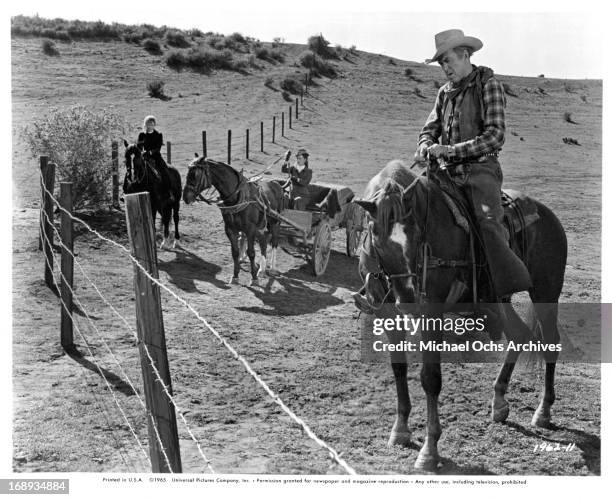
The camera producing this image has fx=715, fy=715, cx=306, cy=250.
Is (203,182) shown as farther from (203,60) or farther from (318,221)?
(203,60)

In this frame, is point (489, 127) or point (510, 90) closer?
point (489, 127)

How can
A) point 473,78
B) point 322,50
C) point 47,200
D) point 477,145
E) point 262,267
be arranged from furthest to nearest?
point 322,50, point 262,267, point 47,200, point 473,78, point 477,145

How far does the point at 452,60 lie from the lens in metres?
5.34

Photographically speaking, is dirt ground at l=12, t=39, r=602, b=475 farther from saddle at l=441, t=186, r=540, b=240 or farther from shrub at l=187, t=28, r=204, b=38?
shrub at l=187, t=28, r=204, b=38

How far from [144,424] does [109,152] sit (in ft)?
35.2

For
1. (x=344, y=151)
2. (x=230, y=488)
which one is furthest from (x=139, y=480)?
(x=344, y=151)

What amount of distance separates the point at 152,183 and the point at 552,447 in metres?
8.99

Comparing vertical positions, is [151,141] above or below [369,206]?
above

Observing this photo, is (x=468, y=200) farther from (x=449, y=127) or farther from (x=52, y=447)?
(x=52, y=447)

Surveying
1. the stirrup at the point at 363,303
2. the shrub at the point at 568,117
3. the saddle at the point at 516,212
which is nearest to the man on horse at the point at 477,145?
the saddle at the point at 516,212

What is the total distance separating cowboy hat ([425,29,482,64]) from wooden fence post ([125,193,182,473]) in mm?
2676

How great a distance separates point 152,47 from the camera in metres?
31.2

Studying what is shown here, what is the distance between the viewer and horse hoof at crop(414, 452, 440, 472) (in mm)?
5035

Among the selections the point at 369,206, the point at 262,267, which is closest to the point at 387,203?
the point at 369,206
